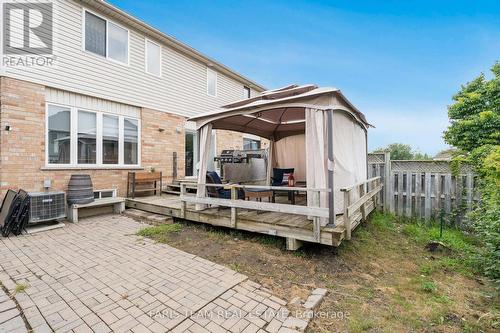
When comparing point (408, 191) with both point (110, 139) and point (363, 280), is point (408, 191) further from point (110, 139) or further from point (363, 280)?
point (110, 139)

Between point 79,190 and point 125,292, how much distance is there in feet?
15.6

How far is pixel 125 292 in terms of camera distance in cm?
296

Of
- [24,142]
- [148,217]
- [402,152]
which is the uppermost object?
[402,152]

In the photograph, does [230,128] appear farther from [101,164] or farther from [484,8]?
[484,8]

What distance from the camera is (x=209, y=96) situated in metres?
11.4

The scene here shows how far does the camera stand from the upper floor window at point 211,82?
37.3 ft

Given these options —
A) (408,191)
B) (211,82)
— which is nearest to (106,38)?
(211,82)

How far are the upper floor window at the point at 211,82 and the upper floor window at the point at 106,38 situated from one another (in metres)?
3.87

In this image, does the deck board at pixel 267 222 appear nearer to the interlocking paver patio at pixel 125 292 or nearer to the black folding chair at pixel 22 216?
the interlocking paver patio at pixel 125 292

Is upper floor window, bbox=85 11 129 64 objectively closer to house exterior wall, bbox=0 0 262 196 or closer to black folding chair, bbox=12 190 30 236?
house exterior wall, bbox=0 0 262 196

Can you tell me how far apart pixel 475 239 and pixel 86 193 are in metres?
9.94

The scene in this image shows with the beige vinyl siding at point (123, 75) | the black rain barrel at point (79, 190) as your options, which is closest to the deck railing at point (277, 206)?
the black rain barrel at point (79, 190)

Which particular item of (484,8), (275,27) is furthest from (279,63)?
(484,8)

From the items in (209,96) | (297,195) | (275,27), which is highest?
(275,27)
